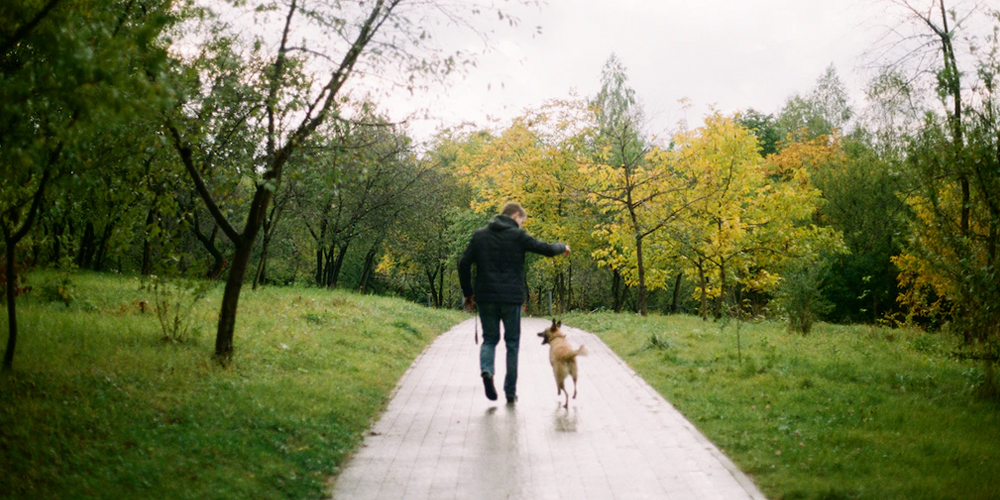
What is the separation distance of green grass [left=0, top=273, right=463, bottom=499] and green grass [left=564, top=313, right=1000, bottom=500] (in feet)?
12.1

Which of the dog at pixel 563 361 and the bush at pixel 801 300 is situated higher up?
the bush at pixel 801 300

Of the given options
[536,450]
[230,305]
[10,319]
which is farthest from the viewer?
[230,305]

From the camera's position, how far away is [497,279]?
8.31 m

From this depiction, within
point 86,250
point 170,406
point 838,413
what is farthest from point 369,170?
point 86,250

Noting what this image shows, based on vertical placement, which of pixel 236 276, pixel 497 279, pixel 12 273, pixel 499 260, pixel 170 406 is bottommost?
pixel 170 406

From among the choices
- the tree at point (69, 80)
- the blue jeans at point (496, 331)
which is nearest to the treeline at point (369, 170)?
the tree at point (69, 80)

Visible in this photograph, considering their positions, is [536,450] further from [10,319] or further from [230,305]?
[10,319]

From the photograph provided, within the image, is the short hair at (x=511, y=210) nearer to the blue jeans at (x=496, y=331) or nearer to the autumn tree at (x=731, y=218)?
the blue jeans at (x=496, y=331)

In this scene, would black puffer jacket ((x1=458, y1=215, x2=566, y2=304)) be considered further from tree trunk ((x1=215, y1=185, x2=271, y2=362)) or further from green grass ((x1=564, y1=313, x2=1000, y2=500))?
tree trunk ((x1=215, y1=185, x2=271, y2=362))

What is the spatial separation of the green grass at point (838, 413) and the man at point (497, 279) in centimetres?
225

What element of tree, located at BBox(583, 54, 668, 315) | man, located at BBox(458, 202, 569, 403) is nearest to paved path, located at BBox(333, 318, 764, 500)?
man, located at BBox(458, 202, 569, 403)

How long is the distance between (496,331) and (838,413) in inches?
152

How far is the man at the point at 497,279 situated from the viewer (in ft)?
27.3

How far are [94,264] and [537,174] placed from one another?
19.1 meters
